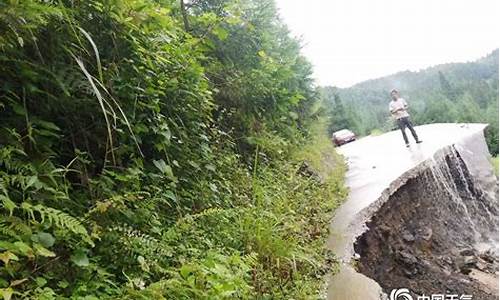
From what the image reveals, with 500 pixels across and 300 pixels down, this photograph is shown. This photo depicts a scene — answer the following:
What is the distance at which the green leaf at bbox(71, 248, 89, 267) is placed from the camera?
1.99 metres

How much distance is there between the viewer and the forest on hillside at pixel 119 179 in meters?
1.98

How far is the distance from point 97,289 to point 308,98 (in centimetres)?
1112

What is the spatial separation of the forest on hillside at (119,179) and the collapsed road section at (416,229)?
0.76m

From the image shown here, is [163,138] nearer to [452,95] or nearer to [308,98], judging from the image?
[308,98]

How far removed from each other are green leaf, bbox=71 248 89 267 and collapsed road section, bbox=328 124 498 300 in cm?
216

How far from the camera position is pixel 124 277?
2211mm

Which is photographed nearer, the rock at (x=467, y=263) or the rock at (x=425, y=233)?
the rock at (x=467, y=263)

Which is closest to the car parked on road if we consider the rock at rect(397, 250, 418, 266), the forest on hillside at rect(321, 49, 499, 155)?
the forest on hillside at rect(321, 49, 499, 155)

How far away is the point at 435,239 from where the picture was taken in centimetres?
725

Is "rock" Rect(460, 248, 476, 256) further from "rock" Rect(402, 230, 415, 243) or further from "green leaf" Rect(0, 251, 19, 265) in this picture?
"green leaf" Rect(0, 251, 19, 265)

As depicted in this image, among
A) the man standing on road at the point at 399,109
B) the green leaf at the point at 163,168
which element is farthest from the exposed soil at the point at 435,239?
the green leaf at the point at 163,168

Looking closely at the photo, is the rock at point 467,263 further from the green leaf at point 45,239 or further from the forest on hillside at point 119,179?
the green leaf at point 45,239

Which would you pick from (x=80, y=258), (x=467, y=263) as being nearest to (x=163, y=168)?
(x=80, y=258)

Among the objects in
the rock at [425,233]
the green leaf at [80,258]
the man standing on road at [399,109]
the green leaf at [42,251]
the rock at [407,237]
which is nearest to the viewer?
the green leaf at [42,251]
